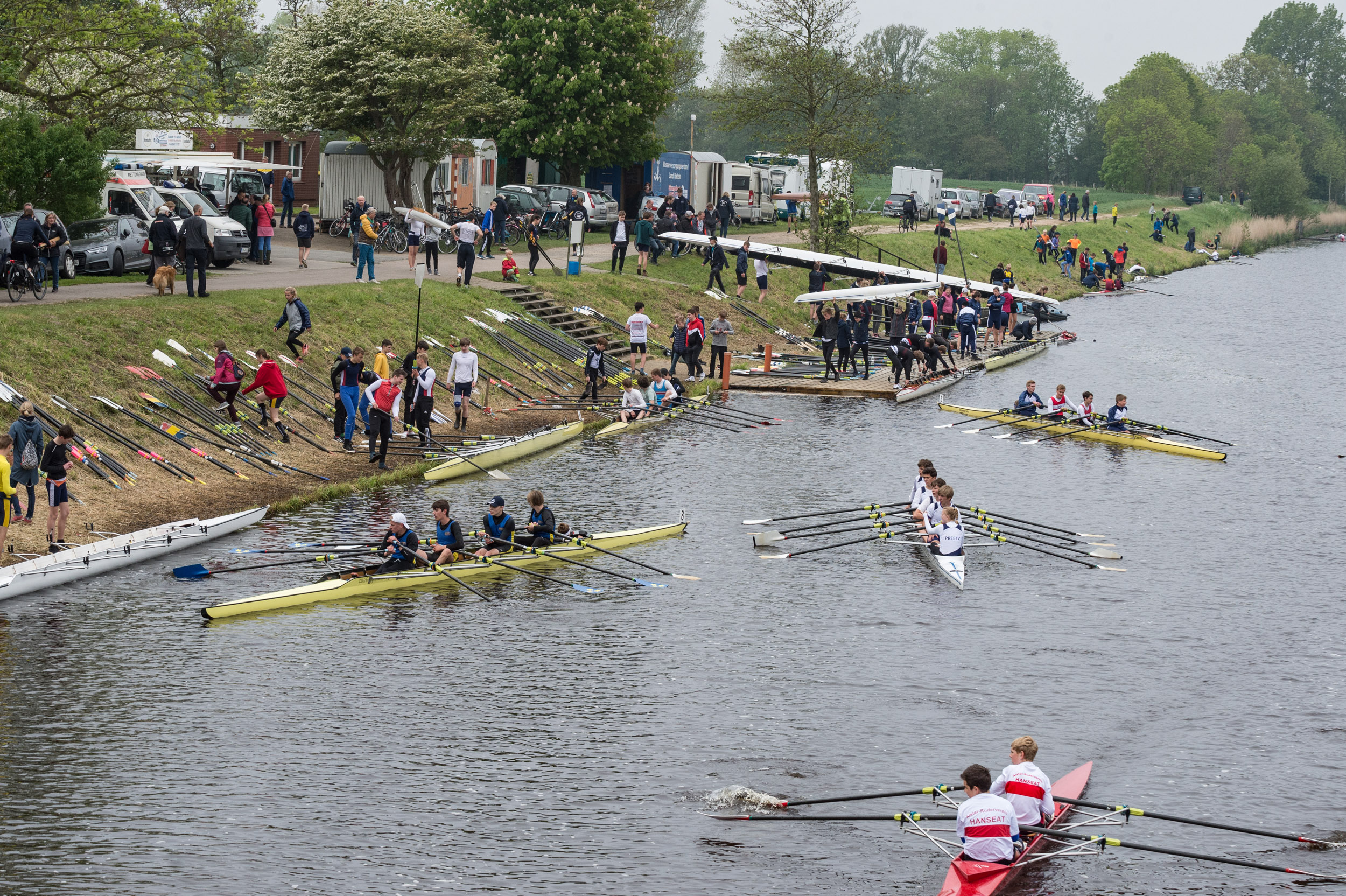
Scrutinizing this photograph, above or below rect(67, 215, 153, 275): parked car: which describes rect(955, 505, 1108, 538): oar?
below

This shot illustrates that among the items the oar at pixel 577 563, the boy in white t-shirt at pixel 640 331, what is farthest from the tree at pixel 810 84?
the oar at pixel 577 563

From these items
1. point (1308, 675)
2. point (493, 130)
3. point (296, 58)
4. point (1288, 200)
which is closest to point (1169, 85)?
point (1288, 200)

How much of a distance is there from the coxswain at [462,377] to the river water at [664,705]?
3.99 m

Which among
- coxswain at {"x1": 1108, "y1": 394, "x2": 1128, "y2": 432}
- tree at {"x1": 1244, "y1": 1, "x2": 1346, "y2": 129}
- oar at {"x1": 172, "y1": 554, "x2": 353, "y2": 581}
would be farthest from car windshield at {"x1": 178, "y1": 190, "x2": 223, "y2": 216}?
tree at {"x1": 1244, "y1": 1, "x2": 1346, "y2": 129}

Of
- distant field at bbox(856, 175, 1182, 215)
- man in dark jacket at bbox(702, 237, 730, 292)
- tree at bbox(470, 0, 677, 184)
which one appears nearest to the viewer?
man in dark jacket at bbox(702, 237, 730, 292)

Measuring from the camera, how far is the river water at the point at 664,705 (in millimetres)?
14195

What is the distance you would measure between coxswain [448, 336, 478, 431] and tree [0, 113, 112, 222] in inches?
504

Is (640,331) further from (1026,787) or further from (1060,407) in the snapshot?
(1026,787)

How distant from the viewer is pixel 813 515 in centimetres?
2617

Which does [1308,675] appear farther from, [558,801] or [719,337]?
[719,337]

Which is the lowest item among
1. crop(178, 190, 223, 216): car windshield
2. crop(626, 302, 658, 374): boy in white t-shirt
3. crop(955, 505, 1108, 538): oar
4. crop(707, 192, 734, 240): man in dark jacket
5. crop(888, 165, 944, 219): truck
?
crop(955, 505, 1108, 538): oar

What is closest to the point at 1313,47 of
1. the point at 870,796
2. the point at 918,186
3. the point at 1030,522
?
the point at 918,186

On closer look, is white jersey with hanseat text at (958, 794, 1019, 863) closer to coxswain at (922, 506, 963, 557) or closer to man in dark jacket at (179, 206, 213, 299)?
coxswain at (922, 506, 963, 557)

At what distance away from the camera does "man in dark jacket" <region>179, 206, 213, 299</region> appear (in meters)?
32.1
